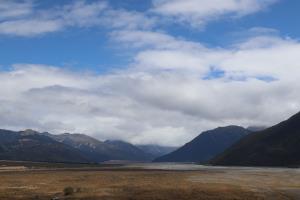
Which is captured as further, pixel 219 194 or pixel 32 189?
pixel 32 189

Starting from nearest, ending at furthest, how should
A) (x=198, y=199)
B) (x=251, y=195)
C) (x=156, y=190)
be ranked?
(x=198, y=199)
(x=251, y=195)
(x=156, y=190)

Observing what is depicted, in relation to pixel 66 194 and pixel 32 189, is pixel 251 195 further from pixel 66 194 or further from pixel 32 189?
pixel 32 189

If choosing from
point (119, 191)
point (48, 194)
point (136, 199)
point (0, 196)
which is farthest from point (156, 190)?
point (0, 196)

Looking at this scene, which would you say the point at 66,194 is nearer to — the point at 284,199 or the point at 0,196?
the point at 0,196

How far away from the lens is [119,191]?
275ft

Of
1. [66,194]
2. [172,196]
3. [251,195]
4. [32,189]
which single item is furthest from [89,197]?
[251,195]

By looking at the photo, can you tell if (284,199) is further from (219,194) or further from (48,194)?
(48,194)

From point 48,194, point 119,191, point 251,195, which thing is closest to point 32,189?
point 48,194

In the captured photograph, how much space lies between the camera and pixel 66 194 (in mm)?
78312

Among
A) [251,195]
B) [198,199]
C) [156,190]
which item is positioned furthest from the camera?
[156,190]

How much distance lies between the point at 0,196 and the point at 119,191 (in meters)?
18.6

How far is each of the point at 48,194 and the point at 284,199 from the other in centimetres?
3526

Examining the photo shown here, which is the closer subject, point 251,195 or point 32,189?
point 251,195

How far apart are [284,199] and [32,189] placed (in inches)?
1645
